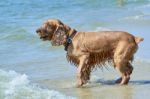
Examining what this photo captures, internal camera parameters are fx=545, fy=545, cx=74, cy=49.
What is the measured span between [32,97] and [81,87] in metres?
1.19

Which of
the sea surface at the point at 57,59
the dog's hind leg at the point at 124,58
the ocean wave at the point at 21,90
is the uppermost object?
the dog's hind leg at the point at 124,58

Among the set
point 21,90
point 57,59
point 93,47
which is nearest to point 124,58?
point 93,47

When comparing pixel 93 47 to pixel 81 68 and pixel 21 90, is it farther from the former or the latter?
pixel 21 90

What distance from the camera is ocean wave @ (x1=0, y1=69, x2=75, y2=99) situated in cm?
830

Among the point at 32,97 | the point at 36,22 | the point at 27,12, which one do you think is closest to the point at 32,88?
the point at 32,97

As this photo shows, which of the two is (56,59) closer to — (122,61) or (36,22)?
(122,61)

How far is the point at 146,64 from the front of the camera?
1026cm

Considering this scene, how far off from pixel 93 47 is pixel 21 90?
57.4 inches

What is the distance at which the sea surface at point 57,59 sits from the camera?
8.62 meters

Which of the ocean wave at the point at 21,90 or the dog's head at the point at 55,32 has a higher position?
the dog's head at the point at 55,32

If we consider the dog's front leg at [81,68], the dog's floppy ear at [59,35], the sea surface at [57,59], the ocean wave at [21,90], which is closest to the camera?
the ocean wave at [21,90]

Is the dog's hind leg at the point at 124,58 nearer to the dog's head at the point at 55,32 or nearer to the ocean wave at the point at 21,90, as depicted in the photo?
the dog's head at the point at 55,32

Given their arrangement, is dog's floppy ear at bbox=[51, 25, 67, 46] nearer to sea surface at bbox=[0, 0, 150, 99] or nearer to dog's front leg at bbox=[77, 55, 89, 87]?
dog's front leg at bbox=[77, 55, 89, 87]

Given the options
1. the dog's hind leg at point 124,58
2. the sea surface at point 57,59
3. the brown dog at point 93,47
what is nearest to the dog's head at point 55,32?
the brown dog at point 93,47
